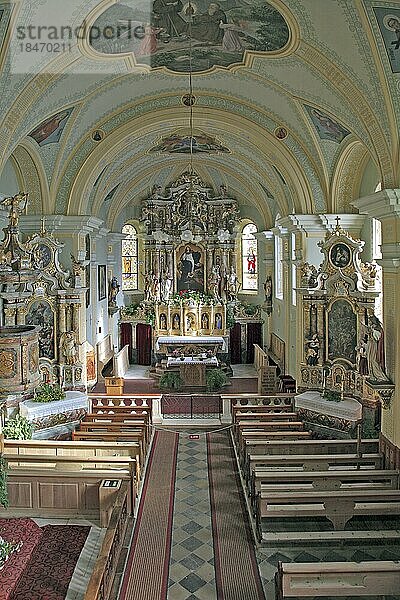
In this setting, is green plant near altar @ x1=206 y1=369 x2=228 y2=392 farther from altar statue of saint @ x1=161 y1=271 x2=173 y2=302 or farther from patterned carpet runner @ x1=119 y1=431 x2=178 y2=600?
patterned carpet runner @ x1=119 y1=431 x2=178 y2=600

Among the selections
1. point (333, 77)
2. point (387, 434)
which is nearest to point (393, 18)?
point (333, 77)

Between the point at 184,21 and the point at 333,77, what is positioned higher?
the point at 184,21

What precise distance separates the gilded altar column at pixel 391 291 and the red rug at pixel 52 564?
5896 mm

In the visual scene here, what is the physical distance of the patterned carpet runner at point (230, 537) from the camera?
8.27 metres

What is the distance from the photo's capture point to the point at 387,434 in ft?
38.1

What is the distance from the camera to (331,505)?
9.42 m

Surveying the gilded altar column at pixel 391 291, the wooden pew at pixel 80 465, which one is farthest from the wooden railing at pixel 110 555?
the gilded altar column at pixel 391 291

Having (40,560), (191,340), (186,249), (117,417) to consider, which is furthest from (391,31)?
(186,249)

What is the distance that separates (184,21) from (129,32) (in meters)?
1.10

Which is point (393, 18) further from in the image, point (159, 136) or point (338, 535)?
point (159, 136)

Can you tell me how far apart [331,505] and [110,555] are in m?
3.63

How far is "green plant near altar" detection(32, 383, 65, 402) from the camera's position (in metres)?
16.2

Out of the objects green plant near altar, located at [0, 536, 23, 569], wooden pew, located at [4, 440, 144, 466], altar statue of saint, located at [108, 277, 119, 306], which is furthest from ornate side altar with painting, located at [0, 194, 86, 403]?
green plant near altar, located at [0, 536, 23, 569]

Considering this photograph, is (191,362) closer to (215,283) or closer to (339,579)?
(215,283)
